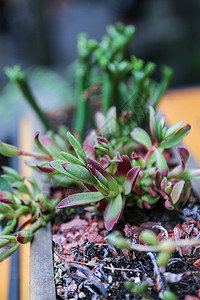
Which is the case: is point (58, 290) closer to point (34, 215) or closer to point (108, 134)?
point (34, 215)

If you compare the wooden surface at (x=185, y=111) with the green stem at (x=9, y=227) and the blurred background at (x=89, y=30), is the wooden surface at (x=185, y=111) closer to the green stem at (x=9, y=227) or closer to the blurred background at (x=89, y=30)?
the green stem at (x=9, y=227)

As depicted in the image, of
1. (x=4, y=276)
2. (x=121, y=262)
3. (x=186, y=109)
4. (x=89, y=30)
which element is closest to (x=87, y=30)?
(x=89, y=30)

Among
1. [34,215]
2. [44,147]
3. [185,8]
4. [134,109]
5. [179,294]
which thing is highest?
[185,8]

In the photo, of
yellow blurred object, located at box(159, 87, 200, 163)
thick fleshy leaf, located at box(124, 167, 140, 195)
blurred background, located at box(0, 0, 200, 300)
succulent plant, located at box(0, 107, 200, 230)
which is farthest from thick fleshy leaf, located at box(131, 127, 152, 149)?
blurred background, located at box(0, 0, 200, 300)

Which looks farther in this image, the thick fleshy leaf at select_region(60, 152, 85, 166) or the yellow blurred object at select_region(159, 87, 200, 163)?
the yellow blurred object at select_region(159, 87, 200, 163)

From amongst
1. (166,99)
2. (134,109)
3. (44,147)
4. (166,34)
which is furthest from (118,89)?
(166,34)

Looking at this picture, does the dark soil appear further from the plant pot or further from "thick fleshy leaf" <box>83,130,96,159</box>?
"thick fleshy leaf" <box>83,130,96,159</box>

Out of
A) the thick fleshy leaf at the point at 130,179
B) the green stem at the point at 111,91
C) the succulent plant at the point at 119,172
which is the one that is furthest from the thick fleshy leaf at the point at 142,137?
the green stem at the point at 111,91
